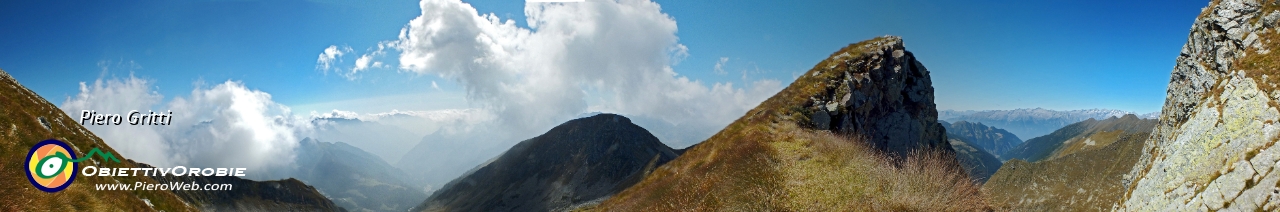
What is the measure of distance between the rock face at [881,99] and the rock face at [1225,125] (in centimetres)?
2065

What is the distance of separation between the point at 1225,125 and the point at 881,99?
30.8 metres

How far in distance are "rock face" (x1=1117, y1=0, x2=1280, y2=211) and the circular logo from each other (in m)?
69.7

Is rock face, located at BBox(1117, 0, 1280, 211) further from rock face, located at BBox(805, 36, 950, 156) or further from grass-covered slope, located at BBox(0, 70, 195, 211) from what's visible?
grass-covered slope, located at BBox(0, 70, 195, 211)

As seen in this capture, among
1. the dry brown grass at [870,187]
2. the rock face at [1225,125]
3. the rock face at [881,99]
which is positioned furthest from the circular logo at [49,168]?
the rock face at [1225,125]

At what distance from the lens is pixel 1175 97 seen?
57406 mm

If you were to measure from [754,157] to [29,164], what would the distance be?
46.2 meters

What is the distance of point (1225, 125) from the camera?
3366 centimetres

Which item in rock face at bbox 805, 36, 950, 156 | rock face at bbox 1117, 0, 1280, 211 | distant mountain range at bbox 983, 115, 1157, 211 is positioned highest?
rock face at bbox 805, 36, 950, 156

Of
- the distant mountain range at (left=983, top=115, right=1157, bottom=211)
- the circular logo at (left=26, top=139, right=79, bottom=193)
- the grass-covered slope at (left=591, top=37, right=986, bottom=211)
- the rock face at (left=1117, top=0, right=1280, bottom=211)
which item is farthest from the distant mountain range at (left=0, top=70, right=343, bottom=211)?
the distant mountain range at (left=983, top=115, right=1157, bottom=211)

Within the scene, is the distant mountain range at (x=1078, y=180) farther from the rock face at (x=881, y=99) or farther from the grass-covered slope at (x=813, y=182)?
the grass-covered slope at (x=813, y=182)

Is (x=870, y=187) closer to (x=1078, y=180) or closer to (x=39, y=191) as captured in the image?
(x=39, y=191)

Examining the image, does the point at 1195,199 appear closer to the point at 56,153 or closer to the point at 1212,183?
the point at 1212,183

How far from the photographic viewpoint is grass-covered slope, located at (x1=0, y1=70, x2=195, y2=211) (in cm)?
2403

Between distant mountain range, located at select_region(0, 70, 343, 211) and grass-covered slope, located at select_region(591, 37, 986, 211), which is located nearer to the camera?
grass-covered slope, located at select_region(591, 37, 986, 211)
